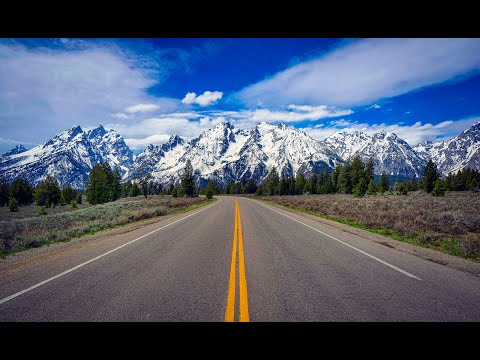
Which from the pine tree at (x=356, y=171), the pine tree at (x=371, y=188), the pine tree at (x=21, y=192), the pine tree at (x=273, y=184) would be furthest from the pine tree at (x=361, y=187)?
the pine tree at (x=21, y=192)

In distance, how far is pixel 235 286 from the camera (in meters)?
5.27

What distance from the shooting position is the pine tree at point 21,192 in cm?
9031

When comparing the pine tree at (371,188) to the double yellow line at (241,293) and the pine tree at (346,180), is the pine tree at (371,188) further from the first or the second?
the double yellow line at (241,293)

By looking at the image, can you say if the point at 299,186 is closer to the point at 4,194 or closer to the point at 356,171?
the point at 356,171

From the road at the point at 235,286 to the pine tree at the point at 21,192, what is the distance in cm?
10952

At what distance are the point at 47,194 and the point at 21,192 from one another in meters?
27.2

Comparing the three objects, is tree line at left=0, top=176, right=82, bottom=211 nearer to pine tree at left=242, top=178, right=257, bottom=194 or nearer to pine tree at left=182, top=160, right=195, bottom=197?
pine tree at left=182, top=160, right=195, bottom=197

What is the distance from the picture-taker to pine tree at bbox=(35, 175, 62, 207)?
75.4 meters

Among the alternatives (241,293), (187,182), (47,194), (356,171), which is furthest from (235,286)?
(47,194)

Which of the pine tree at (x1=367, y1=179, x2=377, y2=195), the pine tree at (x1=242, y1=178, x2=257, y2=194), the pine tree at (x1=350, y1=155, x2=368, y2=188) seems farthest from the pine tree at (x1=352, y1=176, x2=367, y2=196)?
the pine tree at (x1=242, y1=178, x2=257, y2=194)

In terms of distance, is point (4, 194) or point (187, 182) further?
point (187, 182)
